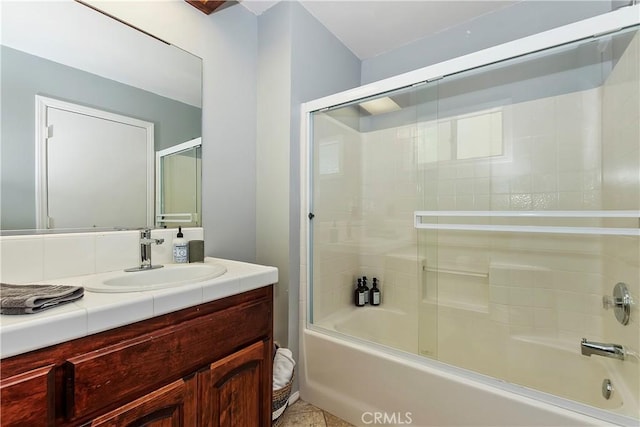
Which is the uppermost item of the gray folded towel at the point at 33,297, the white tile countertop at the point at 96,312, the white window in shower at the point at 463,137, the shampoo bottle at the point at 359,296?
the white window in shower at the point at 463,137

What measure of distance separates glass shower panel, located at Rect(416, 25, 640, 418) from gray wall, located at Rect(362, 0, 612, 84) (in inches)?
14.8

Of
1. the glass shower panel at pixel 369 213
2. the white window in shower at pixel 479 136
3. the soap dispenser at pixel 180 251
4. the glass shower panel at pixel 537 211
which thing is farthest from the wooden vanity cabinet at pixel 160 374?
the white window in shower at pixel 479 136

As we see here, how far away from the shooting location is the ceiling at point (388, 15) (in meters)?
1.82

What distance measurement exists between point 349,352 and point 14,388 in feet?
4.29

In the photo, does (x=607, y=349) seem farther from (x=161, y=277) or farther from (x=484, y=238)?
(x=161, y=277)

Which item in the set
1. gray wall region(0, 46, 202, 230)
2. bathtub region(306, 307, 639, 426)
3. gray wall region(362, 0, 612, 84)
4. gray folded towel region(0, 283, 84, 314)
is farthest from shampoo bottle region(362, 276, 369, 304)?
gray wall region(0, 46, 202, 230)

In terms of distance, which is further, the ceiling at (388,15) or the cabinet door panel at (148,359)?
the ceiling at (388,15)

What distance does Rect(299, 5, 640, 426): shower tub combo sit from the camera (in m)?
1.23

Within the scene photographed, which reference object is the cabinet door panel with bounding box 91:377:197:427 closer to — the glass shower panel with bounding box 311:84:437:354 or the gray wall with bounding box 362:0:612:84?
the glass shower panel with bounding box 311:84:437:354

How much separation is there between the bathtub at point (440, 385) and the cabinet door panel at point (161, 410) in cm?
87

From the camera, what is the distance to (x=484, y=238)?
1916mm

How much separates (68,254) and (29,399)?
24.3 inches

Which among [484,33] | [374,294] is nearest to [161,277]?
[374,294]

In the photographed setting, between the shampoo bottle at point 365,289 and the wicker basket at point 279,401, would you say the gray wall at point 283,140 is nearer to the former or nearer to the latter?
the wicker basket at point 279,401
